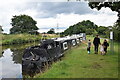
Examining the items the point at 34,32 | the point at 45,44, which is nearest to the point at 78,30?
the point at 34,32

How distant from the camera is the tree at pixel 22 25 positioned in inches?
3504

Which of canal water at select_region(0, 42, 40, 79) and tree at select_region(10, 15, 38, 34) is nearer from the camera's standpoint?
canal water at select_region(0, 42, 40, 79)

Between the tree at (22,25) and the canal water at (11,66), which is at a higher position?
the tree at (22,25)

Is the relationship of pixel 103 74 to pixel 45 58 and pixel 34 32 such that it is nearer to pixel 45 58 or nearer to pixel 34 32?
pixel 45 58

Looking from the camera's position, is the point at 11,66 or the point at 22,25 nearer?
the point at 11,66

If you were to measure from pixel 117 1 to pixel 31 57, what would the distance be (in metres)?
8.81

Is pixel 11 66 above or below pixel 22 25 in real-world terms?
below

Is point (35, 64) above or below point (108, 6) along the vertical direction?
below

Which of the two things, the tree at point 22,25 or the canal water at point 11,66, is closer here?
the canal water at point 11,66

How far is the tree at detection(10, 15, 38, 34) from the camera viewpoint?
89.0 metres

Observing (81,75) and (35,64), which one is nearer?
(81,75)

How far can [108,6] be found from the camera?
17609mm

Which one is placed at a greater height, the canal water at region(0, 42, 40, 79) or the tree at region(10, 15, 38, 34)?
the tree at region(10, 15, 38, 34)

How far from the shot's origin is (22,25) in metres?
90.8
